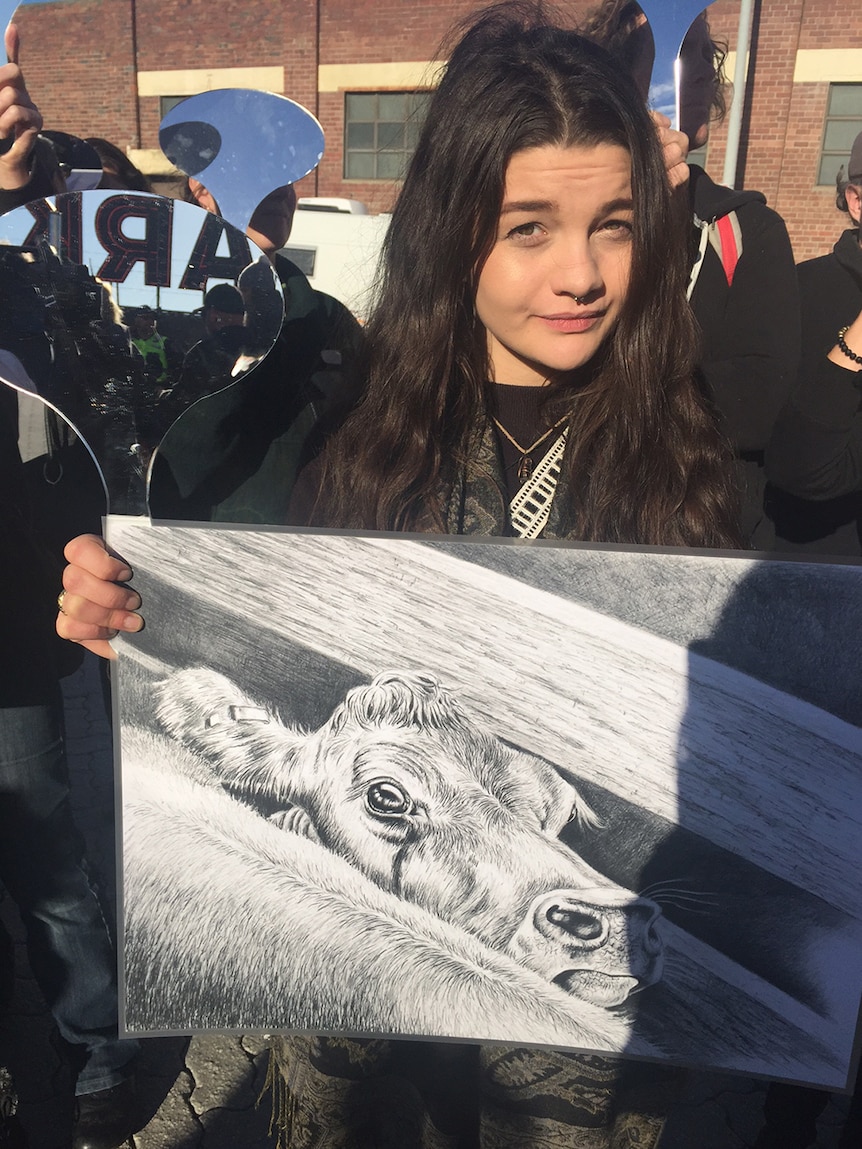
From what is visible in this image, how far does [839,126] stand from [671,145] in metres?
2.01

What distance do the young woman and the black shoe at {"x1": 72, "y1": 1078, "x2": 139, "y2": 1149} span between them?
0.68 metres

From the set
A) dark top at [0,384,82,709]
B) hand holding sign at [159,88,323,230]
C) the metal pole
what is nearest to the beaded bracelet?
the metal pole

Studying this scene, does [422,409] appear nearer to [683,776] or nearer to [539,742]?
[539,742]

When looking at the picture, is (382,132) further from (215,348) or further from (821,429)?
(821,429)

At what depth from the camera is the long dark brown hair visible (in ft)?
3.23

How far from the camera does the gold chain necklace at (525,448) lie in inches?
43.5

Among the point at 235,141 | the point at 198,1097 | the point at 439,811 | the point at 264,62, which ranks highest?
the point at 264,62

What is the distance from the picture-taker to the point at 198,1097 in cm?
183

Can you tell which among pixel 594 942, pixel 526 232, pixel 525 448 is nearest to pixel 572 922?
pixel 594 942

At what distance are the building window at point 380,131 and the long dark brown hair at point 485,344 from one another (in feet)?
0.56

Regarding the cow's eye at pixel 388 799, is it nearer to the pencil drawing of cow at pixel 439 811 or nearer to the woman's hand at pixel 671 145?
the pencil drawing of cow at pixel 439 811

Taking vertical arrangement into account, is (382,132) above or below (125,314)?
above

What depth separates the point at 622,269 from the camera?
102 cm

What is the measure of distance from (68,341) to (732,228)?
39.8 inches
